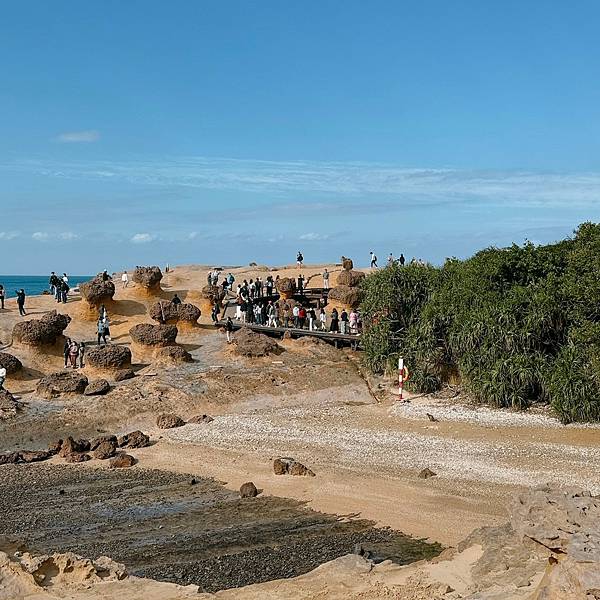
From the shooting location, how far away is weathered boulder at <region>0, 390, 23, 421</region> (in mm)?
34156

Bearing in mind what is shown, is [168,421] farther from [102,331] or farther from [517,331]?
[517,331]

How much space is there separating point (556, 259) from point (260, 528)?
21814 mm

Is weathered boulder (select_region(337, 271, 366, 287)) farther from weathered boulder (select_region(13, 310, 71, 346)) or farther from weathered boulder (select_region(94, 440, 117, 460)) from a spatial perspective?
weathered boulder (select_region(94, 440, 117, 460))

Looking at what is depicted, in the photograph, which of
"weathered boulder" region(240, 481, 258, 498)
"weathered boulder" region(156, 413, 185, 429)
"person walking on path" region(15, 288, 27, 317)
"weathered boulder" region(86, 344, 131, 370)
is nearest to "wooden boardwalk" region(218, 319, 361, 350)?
"weathered boulder" region(86, 344, 131, 370)

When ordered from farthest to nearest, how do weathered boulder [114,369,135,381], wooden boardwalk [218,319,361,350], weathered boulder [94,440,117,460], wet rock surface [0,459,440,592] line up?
wooden boardwalk [218,319,361,350], weathered boulder [114,369,135,381], weathered boulder [94,440,117,460], wet rock surface [0,459,440,592]

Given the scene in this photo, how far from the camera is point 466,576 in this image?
1396 centimetres

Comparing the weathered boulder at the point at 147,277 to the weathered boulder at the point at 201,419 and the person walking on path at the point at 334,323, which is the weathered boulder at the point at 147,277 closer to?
the person walking on path at the point at 334,323

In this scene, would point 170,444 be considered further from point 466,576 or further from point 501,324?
point 466,576

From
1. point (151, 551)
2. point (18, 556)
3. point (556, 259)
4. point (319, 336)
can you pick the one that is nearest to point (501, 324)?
point (556, 259)

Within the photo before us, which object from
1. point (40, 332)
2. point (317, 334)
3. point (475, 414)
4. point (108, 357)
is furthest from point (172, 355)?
point (475, 414)

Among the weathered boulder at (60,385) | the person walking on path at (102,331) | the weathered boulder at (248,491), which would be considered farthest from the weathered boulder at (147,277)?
the weathered boulder at (248,491)

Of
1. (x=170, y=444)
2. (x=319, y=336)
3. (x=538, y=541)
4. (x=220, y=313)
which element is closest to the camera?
(x=538, y=541)

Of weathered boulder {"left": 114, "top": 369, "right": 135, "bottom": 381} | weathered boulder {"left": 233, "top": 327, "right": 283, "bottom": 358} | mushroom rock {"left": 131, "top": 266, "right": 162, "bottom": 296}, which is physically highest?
mushroom rock {"left": 131, "top": 266, "right": 162, "bottom": 296}

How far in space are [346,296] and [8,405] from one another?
25.2m
